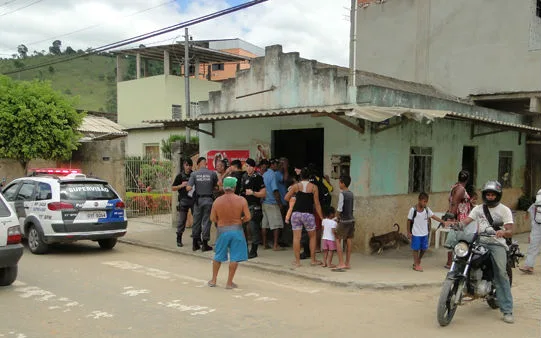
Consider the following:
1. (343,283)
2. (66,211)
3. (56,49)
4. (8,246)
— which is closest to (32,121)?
(66,211)

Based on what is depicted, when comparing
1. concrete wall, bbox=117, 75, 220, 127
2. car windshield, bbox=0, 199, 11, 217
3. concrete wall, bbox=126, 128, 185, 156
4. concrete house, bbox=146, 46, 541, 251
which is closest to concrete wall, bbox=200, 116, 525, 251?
concrete house, bbox=146, 46, 541, 251


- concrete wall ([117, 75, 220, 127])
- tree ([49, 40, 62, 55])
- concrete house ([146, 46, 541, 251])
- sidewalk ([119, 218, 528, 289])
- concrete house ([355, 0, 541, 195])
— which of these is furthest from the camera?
tree ([49, 40, 62, 55])

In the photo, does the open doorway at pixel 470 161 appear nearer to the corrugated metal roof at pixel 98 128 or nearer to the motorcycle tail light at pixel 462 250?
the motorcycle tail light at pixel 462 250

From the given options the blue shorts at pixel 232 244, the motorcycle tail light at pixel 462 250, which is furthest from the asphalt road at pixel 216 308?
the motorcycle tail light at pixel 462 250

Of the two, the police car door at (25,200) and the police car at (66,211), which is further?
the police car door at (25,200)

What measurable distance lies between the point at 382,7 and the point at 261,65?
374 inches

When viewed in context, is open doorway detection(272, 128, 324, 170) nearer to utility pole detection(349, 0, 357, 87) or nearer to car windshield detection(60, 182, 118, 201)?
utility pole detection(349, 0, 357, 87)

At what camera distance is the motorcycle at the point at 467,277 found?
527cm

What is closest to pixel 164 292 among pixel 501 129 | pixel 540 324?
pixel 540 324

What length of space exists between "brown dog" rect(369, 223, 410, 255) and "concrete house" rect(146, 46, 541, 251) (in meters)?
0.17

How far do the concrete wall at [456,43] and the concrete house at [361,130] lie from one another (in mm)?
2193

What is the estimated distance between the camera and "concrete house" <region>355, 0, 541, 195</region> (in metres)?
15.1

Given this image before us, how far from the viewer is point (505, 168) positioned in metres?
14.7

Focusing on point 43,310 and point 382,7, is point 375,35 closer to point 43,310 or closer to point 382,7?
point 382,7
